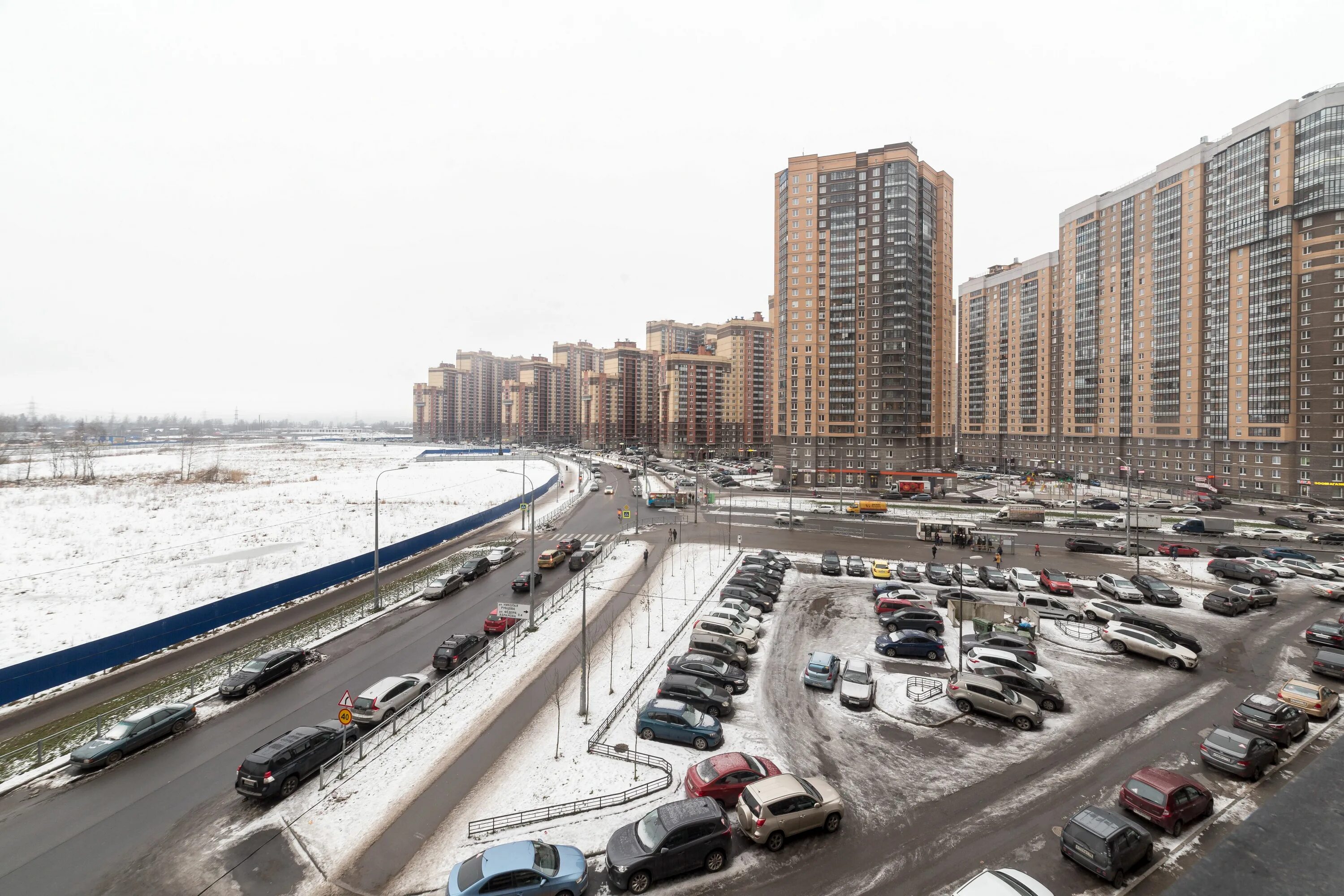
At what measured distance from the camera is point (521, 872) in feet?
36.2

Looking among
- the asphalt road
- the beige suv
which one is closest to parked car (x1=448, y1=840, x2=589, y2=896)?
the beige suv

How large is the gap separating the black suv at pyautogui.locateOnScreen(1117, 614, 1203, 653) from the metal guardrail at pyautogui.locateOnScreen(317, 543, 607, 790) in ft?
94.1

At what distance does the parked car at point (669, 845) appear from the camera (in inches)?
463

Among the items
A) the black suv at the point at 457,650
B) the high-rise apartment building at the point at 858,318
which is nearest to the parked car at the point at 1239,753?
the black suv at the point at 457,650

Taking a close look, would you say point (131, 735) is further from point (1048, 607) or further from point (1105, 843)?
point (1048, 607)

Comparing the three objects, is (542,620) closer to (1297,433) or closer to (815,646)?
(815,646)

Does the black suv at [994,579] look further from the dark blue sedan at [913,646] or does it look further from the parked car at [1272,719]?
the parked car at [1272,719]

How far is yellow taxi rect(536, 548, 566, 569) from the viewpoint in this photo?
3988cm

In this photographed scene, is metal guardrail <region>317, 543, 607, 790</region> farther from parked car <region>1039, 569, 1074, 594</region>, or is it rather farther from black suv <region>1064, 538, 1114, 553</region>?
black suv <region>1064, 538, 1114, 553</region>

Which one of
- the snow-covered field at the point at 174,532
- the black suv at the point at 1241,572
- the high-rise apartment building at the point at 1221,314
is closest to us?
the snow-covered field at the point at 174,532

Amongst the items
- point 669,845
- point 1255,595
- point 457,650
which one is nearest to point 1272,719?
point 1255,595

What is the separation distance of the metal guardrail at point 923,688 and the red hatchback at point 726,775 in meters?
8.01

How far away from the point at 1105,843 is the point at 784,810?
6.62 meters

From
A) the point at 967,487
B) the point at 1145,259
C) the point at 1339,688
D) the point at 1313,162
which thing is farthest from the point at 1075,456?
the point at 1339,688
